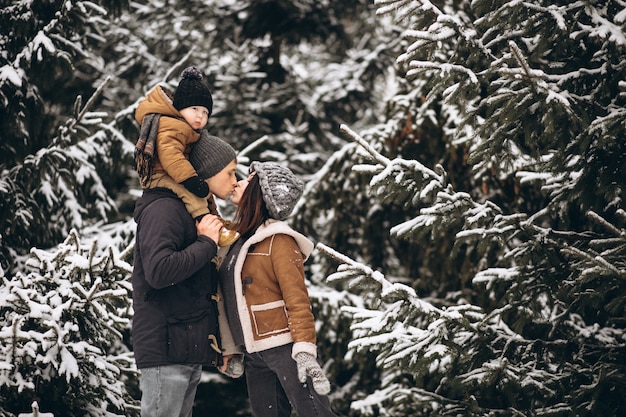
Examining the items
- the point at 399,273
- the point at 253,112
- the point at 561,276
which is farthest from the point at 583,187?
the point at 253,112

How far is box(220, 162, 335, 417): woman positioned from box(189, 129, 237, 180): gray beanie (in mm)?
180

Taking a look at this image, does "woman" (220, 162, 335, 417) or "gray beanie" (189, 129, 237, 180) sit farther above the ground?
"gray beanie" (189, 129, 237, 180)

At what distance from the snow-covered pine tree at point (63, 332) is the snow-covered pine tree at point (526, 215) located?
153cm

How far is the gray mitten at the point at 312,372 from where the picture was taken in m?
3.19

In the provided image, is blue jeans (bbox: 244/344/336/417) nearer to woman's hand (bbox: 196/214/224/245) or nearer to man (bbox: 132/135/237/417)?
man (bbox: 132/135/237/417)

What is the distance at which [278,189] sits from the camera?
352 cm

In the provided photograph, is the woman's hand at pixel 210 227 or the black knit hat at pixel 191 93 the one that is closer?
the woman's hand at pixel 210 227

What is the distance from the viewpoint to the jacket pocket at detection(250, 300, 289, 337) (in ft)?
11.2

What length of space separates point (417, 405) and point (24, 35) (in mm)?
4385

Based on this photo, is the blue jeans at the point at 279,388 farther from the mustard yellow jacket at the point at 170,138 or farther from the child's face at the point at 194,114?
the child's face at the point at 194,114

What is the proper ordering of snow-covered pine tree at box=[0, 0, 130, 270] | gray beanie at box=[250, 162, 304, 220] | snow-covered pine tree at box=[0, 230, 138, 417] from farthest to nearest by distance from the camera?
snow-covered pine tree at box=[0, 0, 130, 270]
snow-covered pine tree at box=[0, 230, 138, 417]
gray beanie at box=[250, 162, 304, 220]

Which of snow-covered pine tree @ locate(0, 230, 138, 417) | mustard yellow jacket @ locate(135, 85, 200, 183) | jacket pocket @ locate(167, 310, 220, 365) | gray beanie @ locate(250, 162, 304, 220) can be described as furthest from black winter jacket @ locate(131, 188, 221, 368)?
snow-covered pine tree @ locate(0, 230, 138, 417)

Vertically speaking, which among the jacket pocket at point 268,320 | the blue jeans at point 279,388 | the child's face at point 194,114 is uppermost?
the child's face at point 194,114

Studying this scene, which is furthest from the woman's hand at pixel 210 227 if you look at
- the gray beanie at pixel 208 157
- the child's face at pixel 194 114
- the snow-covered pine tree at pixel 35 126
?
the snow-covered pine tree at pixel 35 126
